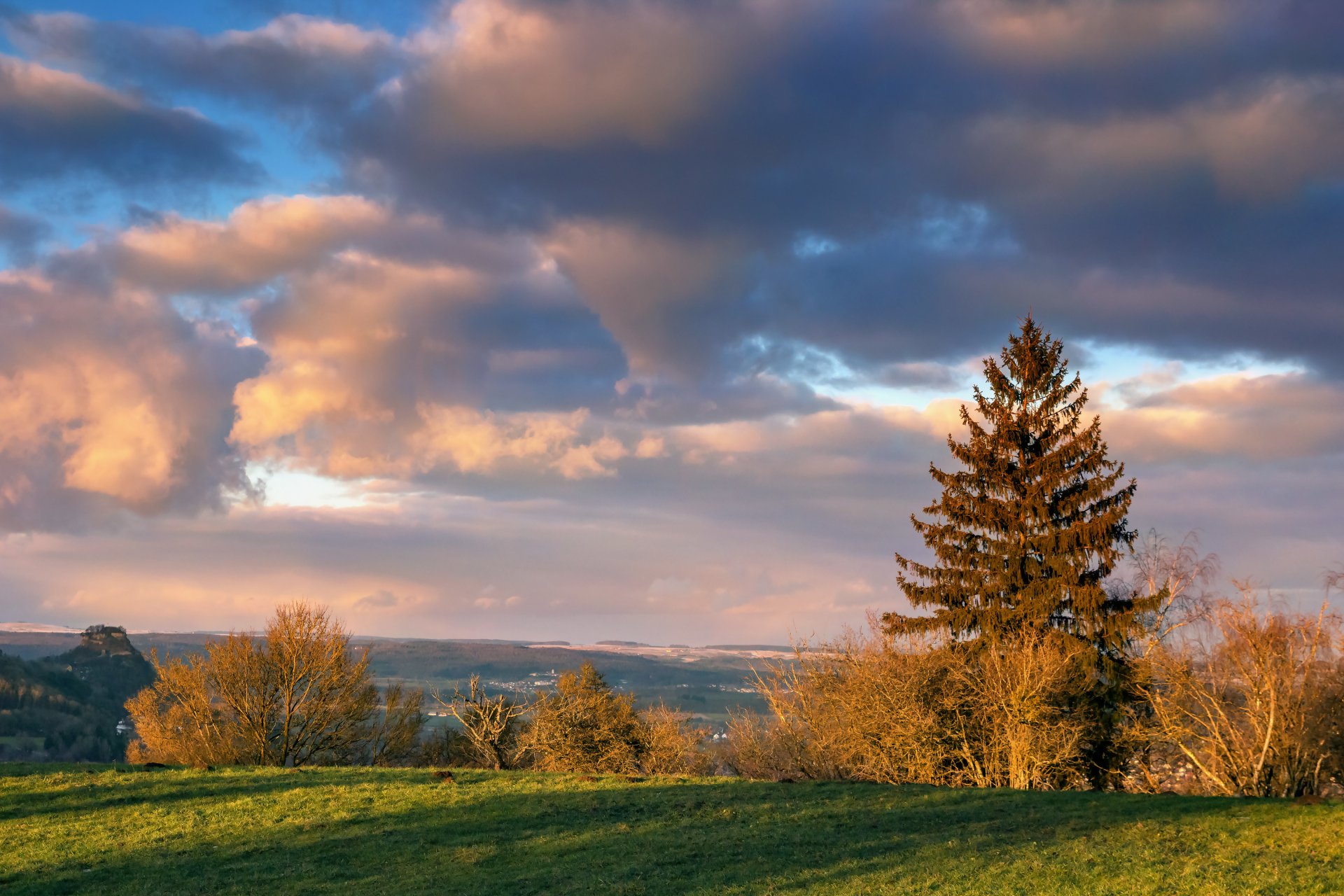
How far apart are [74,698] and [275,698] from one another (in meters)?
90.8

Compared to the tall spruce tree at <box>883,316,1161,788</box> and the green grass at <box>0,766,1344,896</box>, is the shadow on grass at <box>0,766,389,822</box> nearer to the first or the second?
the green grass at <box>0,766,1344,896</box>

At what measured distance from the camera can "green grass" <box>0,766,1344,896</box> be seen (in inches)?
509

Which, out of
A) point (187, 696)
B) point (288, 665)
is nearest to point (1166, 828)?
point (288, 665)

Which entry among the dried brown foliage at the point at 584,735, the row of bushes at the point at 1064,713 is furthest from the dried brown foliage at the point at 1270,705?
the dried brown foliage at the point at 584,735

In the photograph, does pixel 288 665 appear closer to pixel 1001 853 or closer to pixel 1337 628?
pixel 1001 853

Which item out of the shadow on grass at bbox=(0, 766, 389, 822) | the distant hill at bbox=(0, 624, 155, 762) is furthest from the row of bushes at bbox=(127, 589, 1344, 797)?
the distant hill at bbox=(0, 624, 155, 762)

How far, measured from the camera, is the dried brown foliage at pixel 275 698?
36.8 metres

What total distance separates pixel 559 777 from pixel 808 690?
375 inches

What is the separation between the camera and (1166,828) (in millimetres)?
15664

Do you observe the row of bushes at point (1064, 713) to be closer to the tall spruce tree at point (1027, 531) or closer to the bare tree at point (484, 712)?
the tall spruce tree at point (1027, 531)

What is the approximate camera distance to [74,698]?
110m

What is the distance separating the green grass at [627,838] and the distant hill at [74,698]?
64536 millimetres

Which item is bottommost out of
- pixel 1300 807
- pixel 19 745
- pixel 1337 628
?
pixel 19 745

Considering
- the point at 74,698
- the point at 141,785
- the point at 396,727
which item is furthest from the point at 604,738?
the point at 74,698
